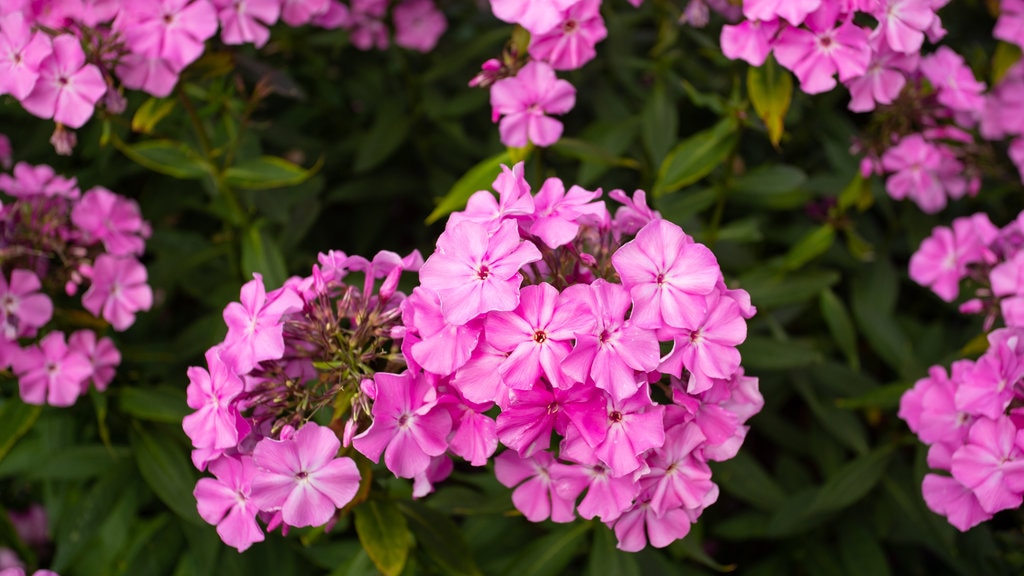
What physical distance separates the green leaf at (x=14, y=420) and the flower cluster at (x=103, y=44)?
2.11 ft

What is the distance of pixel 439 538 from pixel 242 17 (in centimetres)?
143

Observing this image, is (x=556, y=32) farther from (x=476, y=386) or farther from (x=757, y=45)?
(x=476, y=386)

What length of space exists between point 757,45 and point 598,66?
1.22 metres

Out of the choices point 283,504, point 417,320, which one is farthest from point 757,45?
point 283,504

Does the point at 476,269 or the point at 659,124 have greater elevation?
the point at 476,269

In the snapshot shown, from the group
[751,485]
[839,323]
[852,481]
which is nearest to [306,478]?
[751,485]

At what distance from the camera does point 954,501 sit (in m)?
1.88

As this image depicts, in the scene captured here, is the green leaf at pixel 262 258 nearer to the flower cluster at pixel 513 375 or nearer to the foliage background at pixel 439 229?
the foliage background at pixel 439 229

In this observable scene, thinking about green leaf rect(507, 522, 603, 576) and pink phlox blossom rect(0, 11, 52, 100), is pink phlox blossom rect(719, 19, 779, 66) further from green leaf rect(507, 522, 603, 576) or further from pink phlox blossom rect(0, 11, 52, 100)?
pink phlox blossom rect(0, 11, 52, 100)

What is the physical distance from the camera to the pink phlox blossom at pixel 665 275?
1.45m

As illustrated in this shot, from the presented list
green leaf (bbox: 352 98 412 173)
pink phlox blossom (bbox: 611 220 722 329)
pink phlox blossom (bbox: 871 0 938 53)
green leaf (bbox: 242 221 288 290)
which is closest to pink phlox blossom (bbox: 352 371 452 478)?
pink phlox blossom (bbox: 611 220 722 329)

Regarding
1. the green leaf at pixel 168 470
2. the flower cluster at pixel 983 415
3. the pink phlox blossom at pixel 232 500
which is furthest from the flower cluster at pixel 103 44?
the flower cluster at pixel 983 415

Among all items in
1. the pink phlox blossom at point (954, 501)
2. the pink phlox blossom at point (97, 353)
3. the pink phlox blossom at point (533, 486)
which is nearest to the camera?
the pink phlox blossom at point (533, 486)

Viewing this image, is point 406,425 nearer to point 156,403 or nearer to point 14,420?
point 156,403
